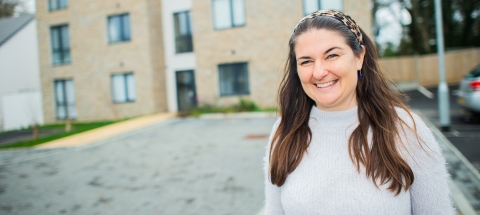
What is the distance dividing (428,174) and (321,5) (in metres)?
15.6

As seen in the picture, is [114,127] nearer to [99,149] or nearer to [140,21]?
[99,149]

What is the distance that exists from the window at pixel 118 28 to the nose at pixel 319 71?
61.8ft

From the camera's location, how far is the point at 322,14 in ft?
5.98

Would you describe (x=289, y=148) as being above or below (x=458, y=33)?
below

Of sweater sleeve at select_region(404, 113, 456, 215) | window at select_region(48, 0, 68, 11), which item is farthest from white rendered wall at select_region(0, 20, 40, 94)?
sweater sleeve at select_region(404, 113, 456, 215)

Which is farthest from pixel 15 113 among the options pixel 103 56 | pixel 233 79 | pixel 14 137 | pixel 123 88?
pixel 233 79

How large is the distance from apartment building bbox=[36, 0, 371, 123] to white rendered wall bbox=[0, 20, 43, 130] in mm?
1064

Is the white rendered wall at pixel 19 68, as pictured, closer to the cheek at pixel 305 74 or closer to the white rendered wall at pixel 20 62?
the white rendered wall at pixel 20 62

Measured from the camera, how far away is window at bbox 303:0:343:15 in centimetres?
1598

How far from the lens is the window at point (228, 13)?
17.5m

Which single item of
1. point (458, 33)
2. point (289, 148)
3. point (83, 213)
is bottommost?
point (83, 213)

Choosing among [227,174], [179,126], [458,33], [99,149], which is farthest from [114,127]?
[458,33]

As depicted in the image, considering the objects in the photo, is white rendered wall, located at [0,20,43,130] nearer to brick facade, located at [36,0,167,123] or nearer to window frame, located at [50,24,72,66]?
window frame, located at [50,24,72,66]

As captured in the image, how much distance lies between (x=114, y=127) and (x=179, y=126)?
281 cm
